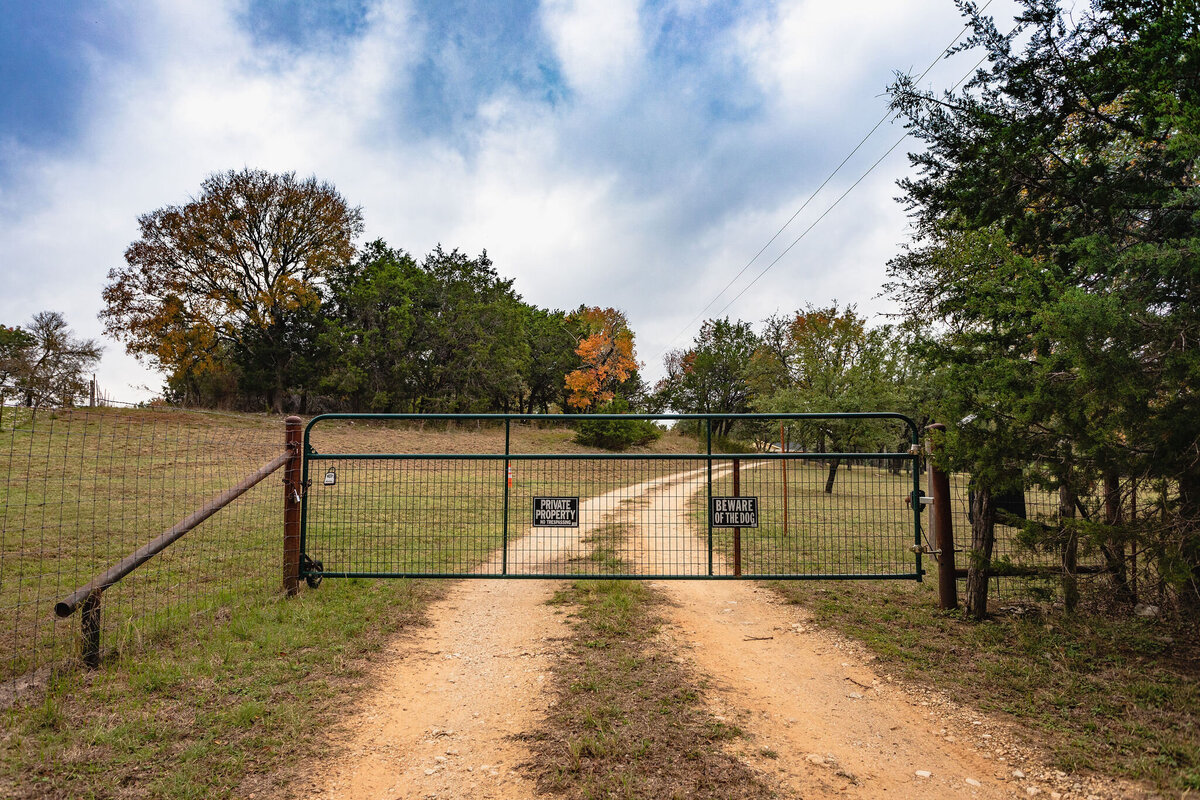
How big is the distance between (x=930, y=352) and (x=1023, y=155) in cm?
174

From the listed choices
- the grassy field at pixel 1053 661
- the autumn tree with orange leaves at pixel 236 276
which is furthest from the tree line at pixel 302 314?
the grassy field at pixel 1053 661

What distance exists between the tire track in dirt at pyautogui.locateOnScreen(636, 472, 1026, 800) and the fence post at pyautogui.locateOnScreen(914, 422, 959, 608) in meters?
1.36

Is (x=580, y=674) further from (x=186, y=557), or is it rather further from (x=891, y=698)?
(x=186, y=557)

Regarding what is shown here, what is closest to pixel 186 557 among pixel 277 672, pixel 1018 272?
pixel 277 672

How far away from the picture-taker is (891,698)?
4.11 m

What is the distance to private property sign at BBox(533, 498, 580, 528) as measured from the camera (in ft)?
20.9

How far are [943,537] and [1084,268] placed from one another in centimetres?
265

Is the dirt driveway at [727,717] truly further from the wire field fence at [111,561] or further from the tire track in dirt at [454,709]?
the wire field fence at [111,561]

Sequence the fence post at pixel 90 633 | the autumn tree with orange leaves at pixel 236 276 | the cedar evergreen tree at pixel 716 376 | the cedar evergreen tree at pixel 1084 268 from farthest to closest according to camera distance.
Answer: the cedar evergreen tree at pixel 716 376 < the autumn tree with orange leaves at pixel 236 276 < the fence post at pixel 90 633 < the cedar evergreen tree at pixel 1084 268

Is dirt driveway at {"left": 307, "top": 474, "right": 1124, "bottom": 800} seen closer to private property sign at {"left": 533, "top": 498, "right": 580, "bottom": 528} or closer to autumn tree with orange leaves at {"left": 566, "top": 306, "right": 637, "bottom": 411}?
private property sign at {"left": 533, "top": 498, "right": 580, "bottom": 528}

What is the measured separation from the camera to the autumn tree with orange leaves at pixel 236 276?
2952 cm

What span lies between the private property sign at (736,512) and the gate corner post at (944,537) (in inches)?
65.0

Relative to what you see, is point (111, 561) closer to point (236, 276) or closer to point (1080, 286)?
point (1080, 286)

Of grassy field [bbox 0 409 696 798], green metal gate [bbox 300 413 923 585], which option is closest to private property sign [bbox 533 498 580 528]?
green metal gate [bbox 300 413 923 585]
